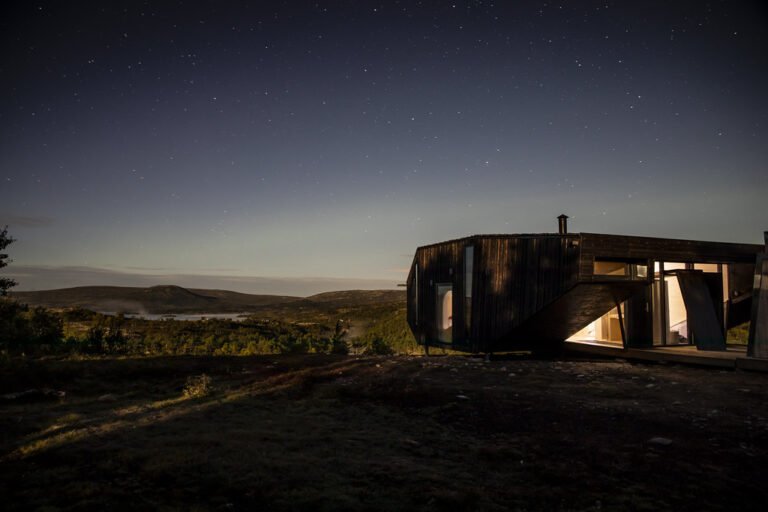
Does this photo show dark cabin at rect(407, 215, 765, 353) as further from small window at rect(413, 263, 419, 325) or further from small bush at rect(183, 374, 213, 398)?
small bush at rect(183, 374, 213, 398)

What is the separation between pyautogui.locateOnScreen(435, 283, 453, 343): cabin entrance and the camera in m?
16.5

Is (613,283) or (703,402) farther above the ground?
(613,283)

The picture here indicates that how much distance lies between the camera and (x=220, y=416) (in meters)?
7.30

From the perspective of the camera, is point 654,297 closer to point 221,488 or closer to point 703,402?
point 703,402

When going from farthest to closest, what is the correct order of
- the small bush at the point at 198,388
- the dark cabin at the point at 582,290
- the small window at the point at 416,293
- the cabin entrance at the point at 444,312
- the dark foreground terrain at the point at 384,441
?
the small window at the point at 416,293 → the cabin entrance at the point at 444,312 → the dark cabin at the point at 582,290 → the small bush at the point at 198,388 → the dark foreground terrain at the point at 384,441

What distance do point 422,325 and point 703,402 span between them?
11428 mm

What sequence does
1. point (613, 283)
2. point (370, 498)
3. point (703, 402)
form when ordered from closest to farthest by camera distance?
point (370, 498)
point (703, 402)
point (613, 283)

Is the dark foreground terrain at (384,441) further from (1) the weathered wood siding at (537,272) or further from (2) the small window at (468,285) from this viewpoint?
(2) the small window at (468,285)

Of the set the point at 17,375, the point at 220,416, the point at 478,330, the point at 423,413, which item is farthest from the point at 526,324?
the point at 17,375

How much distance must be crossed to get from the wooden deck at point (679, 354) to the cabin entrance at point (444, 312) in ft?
15.2

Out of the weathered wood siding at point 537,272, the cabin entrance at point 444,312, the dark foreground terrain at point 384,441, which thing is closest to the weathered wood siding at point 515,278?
the weathered wood siding at point 537,272

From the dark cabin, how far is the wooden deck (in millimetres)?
442

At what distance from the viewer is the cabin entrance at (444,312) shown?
1647cm

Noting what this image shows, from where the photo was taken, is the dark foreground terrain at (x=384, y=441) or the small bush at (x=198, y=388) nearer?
the dark foreground terrain at (x=384, y=441)
